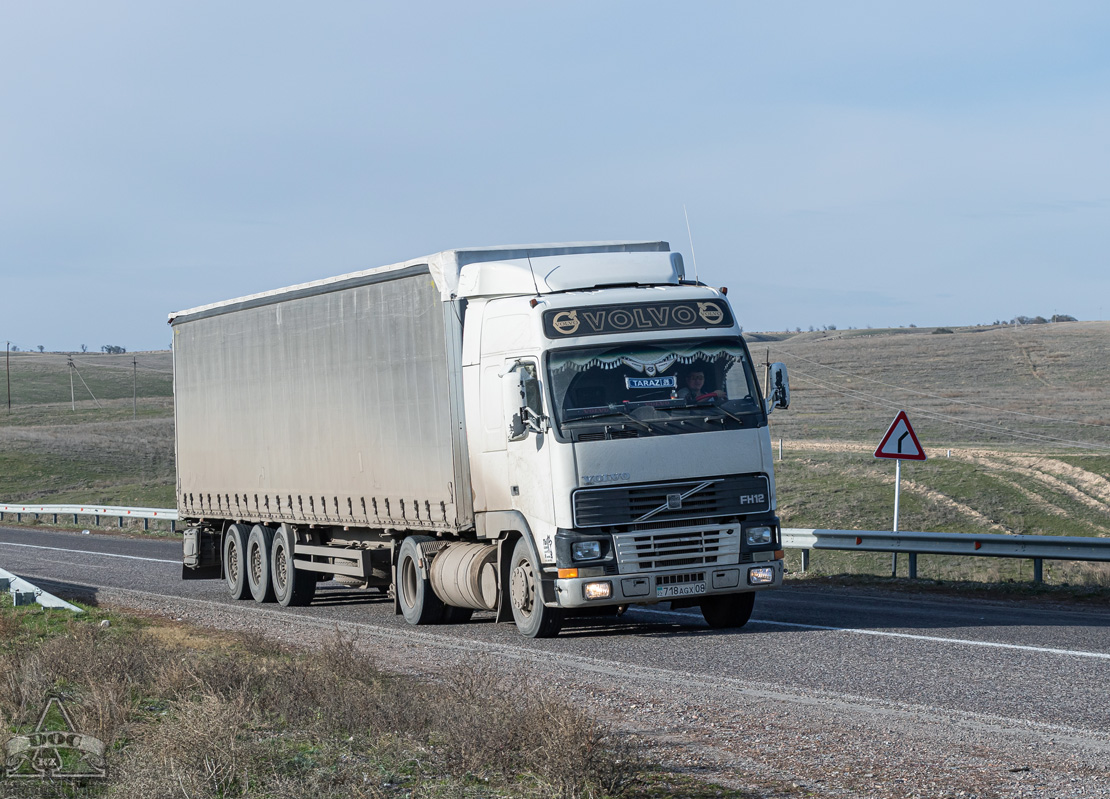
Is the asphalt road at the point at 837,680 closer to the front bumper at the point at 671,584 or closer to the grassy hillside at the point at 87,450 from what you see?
the front bumper at the point at 671,584

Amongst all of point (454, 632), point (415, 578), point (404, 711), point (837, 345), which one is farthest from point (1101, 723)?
point (837, 345)

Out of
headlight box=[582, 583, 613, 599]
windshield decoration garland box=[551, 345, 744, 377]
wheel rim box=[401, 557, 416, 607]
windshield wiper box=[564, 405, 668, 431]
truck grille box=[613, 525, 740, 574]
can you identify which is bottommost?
wheel rim box=[401, 557, 416, 607]

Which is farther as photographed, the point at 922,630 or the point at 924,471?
the point at 924,471

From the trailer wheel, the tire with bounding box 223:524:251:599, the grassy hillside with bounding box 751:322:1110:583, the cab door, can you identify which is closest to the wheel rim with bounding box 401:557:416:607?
the trailer wheel

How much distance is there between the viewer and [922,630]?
11938 mm

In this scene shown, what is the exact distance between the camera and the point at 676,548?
1166 centimetres

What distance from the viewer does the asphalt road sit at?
6652 mm

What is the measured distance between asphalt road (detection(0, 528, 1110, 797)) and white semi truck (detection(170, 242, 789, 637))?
0.65m

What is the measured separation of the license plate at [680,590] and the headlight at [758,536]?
627mm

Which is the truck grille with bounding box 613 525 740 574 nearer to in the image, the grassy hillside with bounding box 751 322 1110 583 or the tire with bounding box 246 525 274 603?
the grassy hillside with bounding box 751 322 1110 583

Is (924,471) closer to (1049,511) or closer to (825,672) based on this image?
(1049,511)

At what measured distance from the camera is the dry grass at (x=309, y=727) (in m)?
5.80

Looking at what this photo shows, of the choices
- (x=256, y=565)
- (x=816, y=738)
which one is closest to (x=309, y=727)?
(x=816, y=738)

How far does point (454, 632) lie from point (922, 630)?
182 inches
